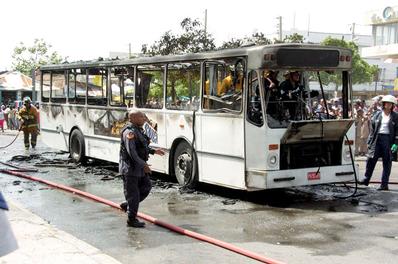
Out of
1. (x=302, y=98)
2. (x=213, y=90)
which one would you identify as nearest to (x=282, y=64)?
(x=302, y=98)

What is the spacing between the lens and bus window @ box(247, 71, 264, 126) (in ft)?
30.0

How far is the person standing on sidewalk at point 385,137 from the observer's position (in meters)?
10.6

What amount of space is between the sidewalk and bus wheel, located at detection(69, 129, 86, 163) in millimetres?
7373

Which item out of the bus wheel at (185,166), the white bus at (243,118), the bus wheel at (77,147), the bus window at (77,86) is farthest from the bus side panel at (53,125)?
the bus wheel at (185,166)

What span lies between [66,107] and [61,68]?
1171 millimetres

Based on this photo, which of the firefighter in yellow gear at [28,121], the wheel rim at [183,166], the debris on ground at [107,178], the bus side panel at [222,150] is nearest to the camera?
the bus side panel at [222,150]

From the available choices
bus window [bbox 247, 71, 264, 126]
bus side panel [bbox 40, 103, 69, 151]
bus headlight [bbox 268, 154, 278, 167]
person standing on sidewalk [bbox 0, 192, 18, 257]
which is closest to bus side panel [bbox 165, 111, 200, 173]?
bus window [bbox 247, 71, 264, 126]

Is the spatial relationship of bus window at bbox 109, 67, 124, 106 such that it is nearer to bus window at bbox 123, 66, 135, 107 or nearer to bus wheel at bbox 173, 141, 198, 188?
bus window at bbox 123, 66, 135, 107

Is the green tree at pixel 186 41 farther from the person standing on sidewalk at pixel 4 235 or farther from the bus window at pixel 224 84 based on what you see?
the person standing on sidewalk at pixel 4 235

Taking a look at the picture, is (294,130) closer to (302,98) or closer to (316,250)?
(302,98)

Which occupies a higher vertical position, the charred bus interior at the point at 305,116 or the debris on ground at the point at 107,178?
the charred bus interior at the point at 305,116

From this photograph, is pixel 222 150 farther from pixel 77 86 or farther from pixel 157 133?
pixel 77 86

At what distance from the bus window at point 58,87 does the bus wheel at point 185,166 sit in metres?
5.60

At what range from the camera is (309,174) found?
30.9 ft
